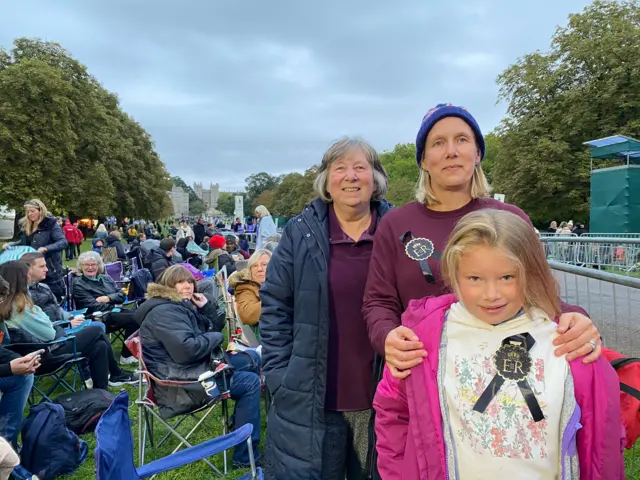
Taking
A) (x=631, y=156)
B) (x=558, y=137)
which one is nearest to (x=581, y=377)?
(x=631, y=156)

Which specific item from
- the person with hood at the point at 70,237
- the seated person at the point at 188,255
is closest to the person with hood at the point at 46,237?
the seated person at the point at 188,255

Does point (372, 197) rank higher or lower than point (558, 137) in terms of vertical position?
lower

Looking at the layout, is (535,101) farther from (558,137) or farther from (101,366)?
(101,366)

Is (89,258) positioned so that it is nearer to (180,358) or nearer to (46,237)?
(46,237)

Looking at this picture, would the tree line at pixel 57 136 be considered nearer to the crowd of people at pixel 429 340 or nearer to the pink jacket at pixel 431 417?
the crowd of people at pixel 429 340

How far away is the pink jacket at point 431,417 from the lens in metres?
1.12

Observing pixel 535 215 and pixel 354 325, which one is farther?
pixel 535 215

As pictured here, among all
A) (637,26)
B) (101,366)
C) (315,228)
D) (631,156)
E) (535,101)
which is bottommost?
(101,366)

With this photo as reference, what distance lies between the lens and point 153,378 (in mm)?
3566

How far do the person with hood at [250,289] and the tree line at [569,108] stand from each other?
58.5 ft

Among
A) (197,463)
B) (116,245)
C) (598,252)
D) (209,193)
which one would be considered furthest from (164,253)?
(209,193)

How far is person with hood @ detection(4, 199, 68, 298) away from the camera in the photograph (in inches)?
264

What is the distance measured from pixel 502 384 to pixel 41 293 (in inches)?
220

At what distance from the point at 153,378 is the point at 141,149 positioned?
36.4 meters
